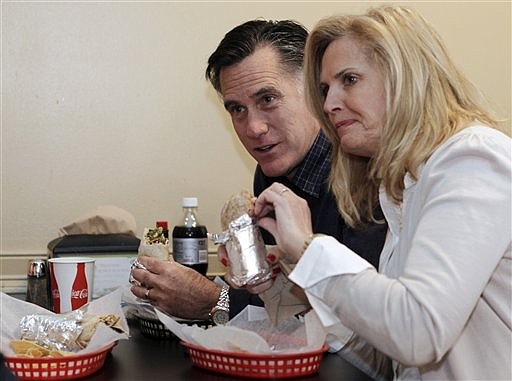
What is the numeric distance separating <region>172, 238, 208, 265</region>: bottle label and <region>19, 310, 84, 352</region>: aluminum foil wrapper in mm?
497

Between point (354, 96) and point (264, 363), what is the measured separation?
47 cm

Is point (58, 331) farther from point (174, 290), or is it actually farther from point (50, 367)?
point (174, 290)

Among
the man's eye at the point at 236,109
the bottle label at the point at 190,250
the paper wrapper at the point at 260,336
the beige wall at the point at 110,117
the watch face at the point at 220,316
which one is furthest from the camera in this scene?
the beige wall at the point at 110,117

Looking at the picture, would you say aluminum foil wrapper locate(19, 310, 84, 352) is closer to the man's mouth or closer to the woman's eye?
the woman's eye

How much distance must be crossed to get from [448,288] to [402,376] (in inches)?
11.6

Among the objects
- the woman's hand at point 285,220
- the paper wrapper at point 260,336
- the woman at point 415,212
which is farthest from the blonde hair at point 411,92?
the paper wrapper at point 260,336

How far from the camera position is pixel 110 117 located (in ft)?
7.41

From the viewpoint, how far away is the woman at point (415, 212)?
3.19ft

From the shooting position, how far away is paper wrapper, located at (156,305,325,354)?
1.08 meters

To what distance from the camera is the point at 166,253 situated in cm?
160

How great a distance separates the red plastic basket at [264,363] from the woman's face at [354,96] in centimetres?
37

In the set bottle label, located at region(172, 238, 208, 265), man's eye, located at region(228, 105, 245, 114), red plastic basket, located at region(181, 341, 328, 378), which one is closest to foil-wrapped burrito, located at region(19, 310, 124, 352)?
red plastic basket, located at region(181, 341, 328, 378)

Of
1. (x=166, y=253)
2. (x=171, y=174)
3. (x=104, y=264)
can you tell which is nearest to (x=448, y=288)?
(x=166, y=253)

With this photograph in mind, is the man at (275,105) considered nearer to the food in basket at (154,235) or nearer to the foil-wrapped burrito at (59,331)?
the food in basket at (154,235)
